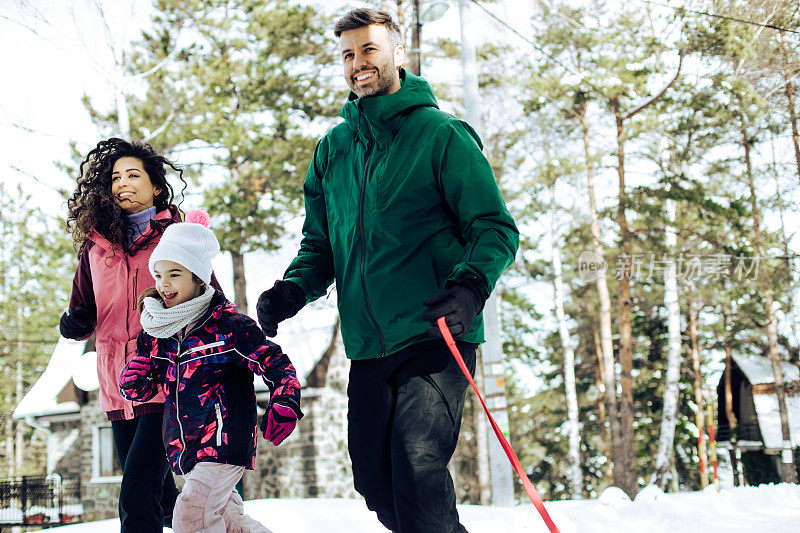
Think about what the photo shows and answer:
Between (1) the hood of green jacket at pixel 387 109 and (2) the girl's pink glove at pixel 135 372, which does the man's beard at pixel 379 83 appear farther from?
(2) the girl's pink glove at pixel 135 372

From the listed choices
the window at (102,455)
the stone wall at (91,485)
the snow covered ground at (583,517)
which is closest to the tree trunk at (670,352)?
the snow covered ground at (583,517)

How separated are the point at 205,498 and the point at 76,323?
112 centimetres

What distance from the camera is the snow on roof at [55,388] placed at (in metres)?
18.5

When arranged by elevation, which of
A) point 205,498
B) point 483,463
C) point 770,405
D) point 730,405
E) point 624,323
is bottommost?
point 483,463

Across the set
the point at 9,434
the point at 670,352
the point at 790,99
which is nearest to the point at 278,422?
the point at 670,352

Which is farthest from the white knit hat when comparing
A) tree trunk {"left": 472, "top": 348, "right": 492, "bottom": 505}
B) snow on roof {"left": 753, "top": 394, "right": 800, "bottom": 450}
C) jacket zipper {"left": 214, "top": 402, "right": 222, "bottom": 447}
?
snow on roof {"left": 753, "top": 394, "right": 800, "bottom": 450}

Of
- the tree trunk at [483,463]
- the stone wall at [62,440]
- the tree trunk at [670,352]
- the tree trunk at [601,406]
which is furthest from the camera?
the tree trunk at [601,406]

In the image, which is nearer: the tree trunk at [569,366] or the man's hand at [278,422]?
the man's hand at [278,422]

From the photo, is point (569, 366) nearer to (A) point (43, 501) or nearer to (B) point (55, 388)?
(B) point (55, 388)

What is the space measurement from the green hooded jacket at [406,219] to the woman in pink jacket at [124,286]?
105 centimetres

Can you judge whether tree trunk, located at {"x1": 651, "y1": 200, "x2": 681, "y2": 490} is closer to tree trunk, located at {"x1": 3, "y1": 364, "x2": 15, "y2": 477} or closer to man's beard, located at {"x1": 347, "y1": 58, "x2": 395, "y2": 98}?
man's beard, located at {"x1": 347, "y1": 58, "x2": 395, "y2": 98}

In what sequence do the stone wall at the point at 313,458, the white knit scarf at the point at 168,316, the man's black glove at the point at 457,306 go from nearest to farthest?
the man's black glove at the point at 457,306 → the white knit scarf at the point at 168,316 → the stone wall at the point at 313,458

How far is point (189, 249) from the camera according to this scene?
2801 millimetres

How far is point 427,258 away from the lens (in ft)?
7.04
